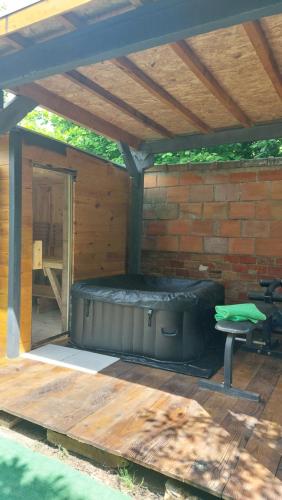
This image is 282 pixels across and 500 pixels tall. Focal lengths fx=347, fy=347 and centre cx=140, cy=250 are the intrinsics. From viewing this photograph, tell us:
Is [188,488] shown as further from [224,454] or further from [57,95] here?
[57,95]

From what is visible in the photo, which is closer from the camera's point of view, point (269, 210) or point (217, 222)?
point (269, 210)

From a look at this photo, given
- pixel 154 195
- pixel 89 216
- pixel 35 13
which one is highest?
pixel 35 13

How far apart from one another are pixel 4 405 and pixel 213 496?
5.05 ft

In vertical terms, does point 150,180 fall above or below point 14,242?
above

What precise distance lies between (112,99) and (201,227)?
2.26 meters

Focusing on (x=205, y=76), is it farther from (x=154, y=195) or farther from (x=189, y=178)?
(x=154, y=195)

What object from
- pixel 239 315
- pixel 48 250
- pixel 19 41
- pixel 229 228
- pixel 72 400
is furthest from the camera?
pixel 48 250

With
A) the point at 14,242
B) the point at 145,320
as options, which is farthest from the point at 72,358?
the point at 14,242

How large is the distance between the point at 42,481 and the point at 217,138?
13.0ft

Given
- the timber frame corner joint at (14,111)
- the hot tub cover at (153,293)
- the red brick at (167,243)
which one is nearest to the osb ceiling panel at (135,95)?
the timber frame corner joint at (14,111)

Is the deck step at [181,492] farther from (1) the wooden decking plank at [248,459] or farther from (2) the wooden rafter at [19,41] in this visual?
(2) the wooden rafter at [19,41]

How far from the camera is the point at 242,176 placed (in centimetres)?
464

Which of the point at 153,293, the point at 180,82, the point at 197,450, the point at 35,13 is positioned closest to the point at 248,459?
the point at 197,450

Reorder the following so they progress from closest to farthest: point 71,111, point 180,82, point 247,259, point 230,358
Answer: point 230,358 < point 180,82 < point 71,111 < point 247,259
